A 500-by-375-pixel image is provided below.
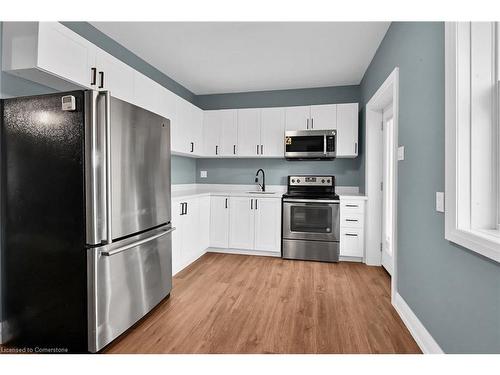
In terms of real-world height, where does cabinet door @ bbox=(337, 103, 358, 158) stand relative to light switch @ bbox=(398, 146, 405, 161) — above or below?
above

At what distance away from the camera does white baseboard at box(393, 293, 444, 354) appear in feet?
5.19

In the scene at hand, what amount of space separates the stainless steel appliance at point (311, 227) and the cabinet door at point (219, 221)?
0.87 m

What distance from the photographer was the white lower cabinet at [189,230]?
3.00m

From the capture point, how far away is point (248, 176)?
4508 mm

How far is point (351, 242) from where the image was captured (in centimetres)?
353

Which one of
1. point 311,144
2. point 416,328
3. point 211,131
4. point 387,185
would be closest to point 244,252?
point 311,144

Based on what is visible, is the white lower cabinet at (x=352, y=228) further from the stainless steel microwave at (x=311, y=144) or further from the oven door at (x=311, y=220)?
the stainless steel microwave at (x=311, y=144)

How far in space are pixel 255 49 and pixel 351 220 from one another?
8.12 feet

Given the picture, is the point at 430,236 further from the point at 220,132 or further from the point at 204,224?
the point at 220,132

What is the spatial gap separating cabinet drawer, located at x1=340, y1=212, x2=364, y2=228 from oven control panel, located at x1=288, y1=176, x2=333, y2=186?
710 mm

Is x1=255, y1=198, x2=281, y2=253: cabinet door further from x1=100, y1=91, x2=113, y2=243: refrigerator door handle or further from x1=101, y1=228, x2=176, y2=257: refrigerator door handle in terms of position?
x1=100, y1=91, x2=113, y2=243: refrigerator door handle

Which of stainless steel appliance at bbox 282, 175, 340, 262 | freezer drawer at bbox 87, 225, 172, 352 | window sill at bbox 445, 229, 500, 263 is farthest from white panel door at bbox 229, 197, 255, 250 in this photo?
window sill at bbox 445, 229, 500, 263

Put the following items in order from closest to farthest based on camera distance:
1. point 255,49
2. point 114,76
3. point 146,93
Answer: point 114,76 → point 146,93 → point 255,49

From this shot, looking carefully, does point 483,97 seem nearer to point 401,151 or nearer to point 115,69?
point 401,151
